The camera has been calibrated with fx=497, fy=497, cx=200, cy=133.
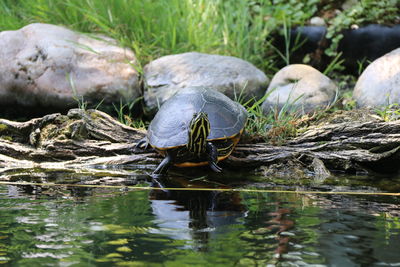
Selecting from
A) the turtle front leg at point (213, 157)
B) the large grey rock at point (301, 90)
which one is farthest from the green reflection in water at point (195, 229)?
the large grey rock at point (301, 90)

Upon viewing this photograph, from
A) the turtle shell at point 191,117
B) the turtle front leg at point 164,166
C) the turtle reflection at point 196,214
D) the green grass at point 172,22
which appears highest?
the green grass at point 172,22

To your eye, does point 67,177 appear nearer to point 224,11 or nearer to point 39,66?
point 39,66

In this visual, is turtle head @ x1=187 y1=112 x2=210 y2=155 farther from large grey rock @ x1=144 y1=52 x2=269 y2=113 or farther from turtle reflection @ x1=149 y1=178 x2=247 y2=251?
large grey rock @ x1=144 y1=52 x2=269 y2=113

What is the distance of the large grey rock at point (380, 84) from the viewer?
4855mm

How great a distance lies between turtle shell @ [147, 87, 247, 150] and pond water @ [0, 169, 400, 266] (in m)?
0.42

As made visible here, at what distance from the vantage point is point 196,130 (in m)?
3.21

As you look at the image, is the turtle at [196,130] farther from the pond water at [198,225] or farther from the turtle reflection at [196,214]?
the turtle reflection at [196,214]

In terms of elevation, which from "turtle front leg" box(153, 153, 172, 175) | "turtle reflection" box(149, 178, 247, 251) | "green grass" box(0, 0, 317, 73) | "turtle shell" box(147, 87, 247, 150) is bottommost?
"turtle front leg" box(153, 153, 172, 175)

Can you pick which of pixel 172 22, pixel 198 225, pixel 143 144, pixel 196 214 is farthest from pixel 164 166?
pixel 172 22

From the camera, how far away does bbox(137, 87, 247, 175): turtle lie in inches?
129

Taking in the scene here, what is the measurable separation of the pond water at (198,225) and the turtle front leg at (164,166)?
13.2 inches

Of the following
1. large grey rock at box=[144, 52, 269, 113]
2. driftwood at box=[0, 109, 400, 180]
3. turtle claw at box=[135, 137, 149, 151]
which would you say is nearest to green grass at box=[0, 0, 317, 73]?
large grey rock at box=[144, 52, 269, 113]

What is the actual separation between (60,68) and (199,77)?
5.18ft

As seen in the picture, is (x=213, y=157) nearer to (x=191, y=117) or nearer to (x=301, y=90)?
(x=191, y=117)
